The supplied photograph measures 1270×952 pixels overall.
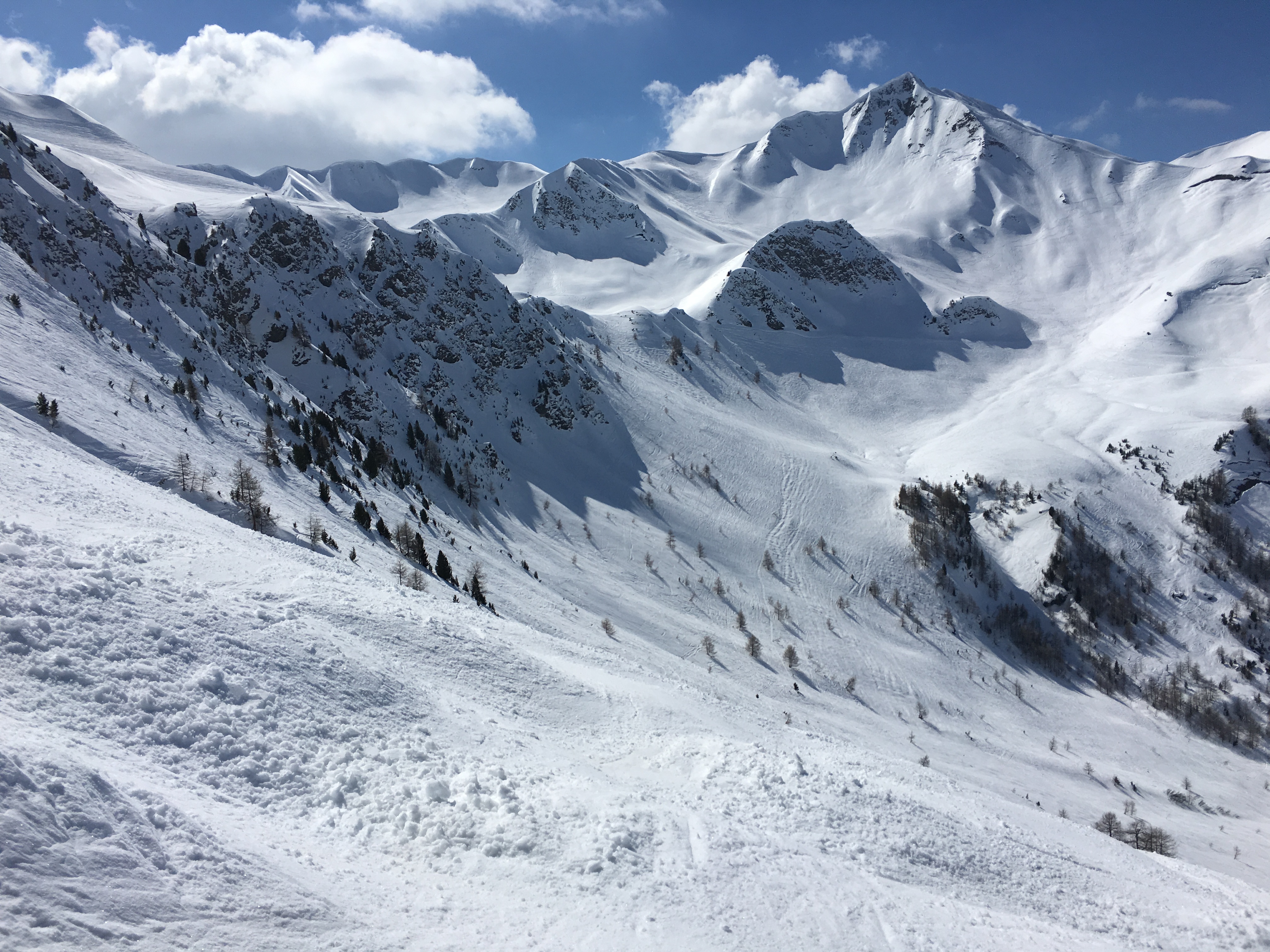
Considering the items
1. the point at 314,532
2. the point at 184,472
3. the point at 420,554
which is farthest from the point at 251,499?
the point at 420,554

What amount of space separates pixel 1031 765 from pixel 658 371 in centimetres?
4984

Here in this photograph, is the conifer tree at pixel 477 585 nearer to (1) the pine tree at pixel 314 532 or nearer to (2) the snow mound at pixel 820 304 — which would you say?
(1) the pine tree at pixel 314 532

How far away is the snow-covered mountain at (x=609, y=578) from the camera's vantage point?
827cm

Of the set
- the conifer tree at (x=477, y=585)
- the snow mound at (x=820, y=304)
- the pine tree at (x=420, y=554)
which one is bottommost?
the conifer tree at (x=477, y=585)

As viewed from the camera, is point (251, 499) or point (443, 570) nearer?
point (251, 499)

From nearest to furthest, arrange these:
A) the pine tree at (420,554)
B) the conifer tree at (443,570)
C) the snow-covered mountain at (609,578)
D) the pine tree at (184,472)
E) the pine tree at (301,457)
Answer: the snow-covered mountain at (609,578) → the pine tree at (184,472) → the conifer tree at (443,570) → the pine tree at (420,554) → the pine tree at (301,457)

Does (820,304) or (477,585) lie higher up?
(820,304)

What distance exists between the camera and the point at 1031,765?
107 ft

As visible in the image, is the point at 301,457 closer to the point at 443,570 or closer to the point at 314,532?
the point at 443,570

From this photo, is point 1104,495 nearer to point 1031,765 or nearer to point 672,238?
point 1031,765

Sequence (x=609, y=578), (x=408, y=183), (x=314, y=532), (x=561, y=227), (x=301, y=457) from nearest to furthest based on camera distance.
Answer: (x=314, y=532) < (x=301, y=457) < (x=609, y=578) < (x=561, y=227) < (x=408, y=183)

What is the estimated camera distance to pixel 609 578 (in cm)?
3966

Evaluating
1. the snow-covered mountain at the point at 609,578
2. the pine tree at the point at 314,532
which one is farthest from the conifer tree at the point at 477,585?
the pine tree at the point at 314,532

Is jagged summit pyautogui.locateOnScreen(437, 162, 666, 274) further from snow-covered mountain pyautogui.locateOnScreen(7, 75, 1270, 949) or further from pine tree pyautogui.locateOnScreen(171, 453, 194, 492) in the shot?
pine tree pyautogui.locateOnScreen(171, 453, 194, 492)
